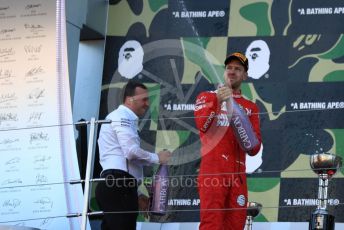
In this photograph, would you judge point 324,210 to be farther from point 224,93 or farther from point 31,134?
point 31,134

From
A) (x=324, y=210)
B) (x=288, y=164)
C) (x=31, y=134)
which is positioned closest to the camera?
(x=324, y=210)

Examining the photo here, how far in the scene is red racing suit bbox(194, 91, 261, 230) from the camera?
4762mm

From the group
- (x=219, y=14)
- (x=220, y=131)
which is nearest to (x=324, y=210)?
(x=220, y=131)

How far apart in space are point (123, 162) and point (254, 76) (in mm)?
Answer: 1469

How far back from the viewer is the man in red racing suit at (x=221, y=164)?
15.6 ft

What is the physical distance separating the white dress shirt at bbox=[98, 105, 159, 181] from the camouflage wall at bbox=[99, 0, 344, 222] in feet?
2.07

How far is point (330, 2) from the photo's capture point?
641 centimetres

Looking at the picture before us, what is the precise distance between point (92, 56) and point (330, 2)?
189cm

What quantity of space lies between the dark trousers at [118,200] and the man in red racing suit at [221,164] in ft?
2.02
